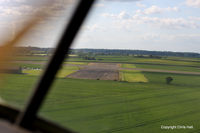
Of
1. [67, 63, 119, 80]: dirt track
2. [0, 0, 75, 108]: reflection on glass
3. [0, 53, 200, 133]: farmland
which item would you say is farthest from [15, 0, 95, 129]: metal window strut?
[67, 63, 119, 80]: dirt track

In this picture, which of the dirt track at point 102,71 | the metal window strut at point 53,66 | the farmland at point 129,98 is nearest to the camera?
the metal window strut at point 53,66

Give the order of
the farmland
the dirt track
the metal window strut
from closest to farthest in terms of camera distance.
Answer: the metal window strut → the farmland → the dirt track

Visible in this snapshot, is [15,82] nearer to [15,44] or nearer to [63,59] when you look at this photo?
[15,44]

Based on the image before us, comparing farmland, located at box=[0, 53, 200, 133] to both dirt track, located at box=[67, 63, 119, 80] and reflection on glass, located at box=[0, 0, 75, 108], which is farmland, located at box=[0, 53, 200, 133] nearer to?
dirt track, located at box=[67, 63, 119, 80]

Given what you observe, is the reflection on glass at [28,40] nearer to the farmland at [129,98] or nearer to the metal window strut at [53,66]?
the metal window strut at [53,66]

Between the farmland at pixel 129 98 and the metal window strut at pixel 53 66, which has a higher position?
the metal window strut at pixel 53 66

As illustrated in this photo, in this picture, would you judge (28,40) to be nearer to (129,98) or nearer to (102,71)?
(129,98)

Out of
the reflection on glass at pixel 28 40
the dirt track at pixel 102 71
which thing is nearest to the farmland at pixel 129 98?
the dirt track at pixel 102 71

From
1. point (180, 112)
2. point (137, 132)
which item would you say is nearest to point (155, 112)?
point (180, 112)

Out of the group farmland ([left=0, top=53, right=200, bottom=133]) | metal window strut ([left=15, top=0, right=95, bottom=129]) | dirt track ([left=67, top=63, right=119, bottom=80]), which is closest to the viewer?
metal window strut ([left=15, top=0, right=95, bottom=129])
